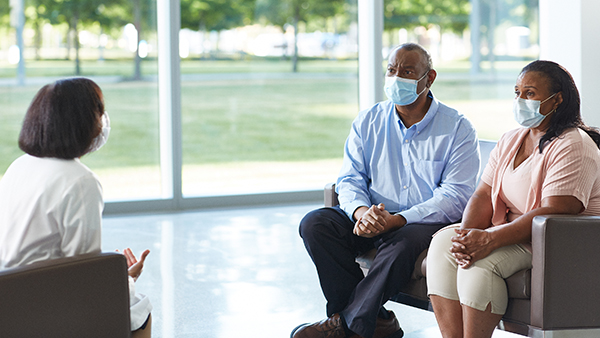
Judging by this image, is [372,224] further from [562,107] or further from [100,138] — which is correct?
[100,138]

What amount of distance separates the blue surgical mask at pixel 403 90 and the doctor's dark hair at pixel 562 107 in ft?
1.78

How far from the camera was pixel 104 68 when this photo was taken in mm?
5426

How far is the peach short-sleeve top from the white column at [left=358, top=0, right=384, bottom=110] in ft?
11.3

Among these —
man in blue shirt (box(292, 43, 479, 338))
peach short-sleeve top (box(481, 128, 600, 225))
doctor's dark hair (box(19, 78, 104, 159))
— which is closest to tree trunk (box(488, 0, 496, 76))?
man in blue shirt (box(292, 43, 479, 338))

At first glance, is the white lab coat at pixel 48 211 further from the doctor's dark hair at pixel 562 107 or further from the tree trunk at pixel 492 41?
the tree trunk at pixel 492 41

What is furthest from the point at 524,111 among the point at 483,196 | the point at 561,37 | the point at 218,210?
the point at 218,210

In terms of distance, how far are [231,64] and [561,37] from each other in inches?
107

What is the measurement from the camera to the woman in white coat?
5.97 ft

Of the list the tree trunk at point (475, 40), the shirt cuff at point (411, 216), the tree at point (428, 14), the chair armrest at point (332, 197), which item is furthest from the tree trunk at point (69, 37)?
the shirt cuff at point (411, 216)

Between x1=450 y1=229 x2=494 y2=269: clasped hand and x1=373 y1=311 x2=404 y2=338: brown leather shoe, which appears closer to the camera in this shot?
x1=450 y1=229 x2=494 y2=269: clasped hand

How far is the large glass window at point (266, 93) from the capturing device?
565 cm

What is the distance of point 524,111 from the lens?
97.2 inches

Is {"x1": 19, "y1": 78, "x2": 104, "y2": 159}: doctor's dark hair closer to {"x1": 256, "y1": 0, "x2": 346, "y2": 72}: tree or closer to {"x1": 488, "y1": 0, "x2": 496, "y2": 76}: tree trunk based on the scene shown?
{"x1": 256, "y1": 0, "x2": 346, "y2": 72}: tree

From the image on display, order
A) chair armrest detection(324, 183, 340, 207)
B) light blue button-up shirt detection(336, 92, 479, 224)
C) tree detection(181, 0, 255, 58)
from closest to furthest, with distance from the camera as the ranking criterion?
light blue button-up shirt detection(336, 92, 479, 224) → chair armrest detection(324, 183, 340, 207) → tree detection(181, 0, 255, 58)
